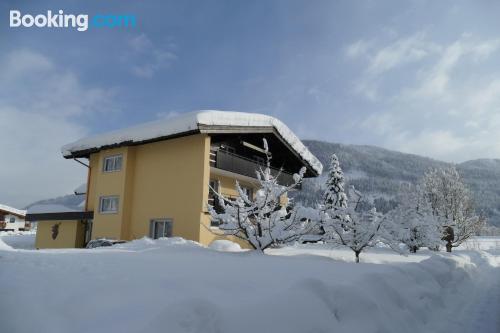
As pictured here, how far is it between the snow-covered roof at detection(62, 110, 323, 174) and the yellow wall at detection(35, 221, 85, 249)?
14.4 ft

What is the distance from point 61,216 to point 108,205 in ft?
14.0

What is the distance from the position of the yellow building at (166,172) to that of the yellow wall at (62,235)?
0.20 ft

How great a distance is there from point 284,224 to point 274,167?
40.0 feet

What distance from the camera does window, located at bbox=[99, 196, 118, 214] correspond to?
19.2m

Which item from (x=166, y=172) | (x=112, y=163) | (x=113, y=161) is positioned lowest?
(x=166, y=172)

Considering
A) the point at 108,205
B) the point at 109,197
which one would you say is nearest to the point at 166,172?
the point at 109,197

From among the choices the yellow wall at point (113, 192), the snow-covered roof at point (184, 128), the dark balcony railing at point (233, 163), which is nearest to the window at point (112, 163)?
the yellow wall at point (113, 192)

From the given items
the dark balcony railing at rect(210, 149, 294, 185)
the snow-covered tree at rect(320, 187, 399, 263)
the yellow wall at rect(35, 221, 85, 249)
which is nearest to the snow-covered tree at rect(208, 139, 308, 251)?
the snow-covered tree at rect(320, 187, 399, 263)

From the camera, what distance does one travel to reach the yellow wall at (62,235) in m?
21.3

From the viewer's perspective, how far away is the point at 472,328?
5.44 metres

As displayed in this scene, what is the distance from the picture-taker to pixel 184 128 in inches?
628

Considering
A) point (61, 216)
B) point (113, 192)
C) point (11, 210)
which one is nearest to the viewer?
point (113, 192)

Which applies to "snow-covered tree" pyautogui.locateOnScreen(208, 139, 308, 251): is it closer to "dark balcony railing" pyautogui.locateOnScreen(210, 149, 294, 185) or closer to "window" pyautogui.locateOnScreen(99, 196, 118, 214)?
"dark balcony railing" pyautogui.locateOnScreen(210, 149, 294, 185)

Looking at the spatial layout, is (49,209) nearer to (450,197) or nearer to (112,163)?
(112,163)
